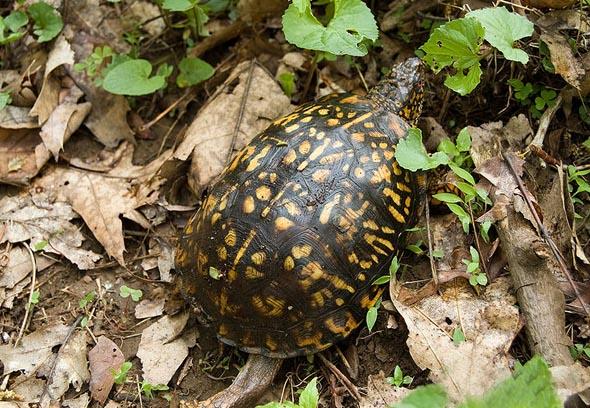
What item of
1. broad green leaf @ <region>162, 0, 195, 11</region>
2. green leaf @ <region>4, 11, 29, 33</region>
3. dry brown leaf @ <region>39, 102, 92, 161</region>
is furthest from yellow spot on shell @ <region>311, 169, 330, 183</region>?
green leaf @ <region>4, 11, 29, 33</region>

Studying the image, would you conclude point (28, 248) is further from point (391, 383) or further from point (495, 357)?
point (495, 357)

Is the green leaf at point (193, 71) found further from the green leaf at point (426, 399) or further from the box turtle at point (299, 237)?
the green leaf at point (426, 399)

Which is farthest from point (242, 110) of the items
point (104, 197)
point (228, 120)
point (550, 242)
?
point (550, 242)

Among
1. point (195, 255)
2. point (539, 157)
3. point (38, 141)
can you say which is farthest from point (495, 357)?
point (38, 141)

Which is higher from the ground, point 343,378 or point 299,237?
point 299,237

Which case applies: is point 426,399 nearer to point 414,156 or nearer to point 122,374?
point 414,156

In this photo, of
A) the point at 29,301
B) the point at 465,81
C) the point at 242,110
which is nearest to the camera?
the point at 465,81

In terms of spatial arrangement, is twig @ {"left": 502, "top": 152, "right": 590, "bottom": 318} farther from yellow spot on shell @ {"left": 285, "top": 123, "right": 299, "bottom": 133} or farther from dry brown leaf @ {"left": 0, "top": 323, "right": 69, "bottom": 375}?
dry brown leaf @ {"left": 0, "top": 323, "right": 69, "bottom": 375}
